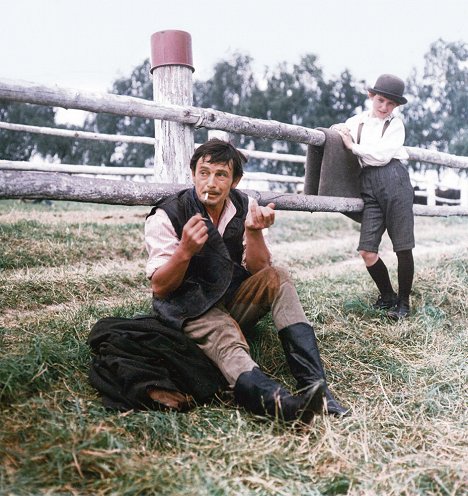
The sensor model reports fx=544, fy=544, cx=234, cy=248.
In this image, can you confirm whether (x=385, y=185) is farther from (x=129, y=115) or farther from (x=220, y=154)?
(x=129, y=115)

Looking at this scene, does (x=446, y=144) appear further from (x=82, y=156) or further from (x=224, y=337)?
(x=224, y=337)

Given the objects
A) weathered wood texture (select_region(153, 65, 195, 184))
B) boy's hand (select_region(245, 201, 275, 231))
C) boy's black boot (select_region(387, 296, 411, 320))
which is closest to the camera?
boy's hand (select_region(245, 201, 275, 231))

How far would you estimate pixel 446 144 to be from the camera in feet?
94.2

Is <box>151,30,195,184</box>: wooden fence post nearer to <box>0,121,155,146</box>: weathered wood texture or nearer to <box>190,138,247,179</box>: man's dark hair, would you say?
<box>190,138,247,179</box>: man's dark hair

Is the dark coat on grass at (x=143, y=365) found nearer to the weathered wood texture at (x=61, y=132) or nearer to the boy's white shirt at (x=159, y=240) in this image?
the boy's white shirt at (x=159, y=240)

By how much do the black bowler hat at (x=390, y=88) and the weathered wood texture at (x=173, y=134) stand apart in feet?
4.60

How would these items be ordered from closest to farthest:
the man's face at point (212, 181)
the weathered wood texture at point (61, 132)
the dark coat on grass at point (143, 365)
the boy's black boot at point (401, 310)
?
the dark coat on grass at point (143, 365), the man's face at point (212, 181), the boy's black boot at point (401, 310), the weathered wood texture at point (61, 132)

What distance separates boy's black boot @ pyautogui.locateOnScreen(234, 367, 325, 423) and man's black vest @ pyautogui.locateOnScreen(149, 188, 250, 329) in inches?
16.4

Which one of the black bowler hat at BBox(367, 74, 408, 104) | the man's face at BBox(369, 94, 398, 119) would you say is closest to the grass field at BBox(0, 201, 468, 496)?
the man's face at BBox(369, 94, 398, 119)

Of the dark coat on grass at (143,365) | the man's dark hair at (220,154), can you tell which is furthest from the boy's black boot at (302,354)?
the man's dark hair at (220,154)

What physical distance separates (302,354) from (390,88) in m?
2.21

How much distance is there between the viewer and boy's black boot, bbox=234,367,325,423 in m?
2.17

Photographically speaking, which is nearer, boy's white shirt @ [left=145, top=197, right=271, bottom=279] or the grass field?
the grass field

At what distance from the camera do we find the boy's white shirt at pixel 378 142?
3.84m
